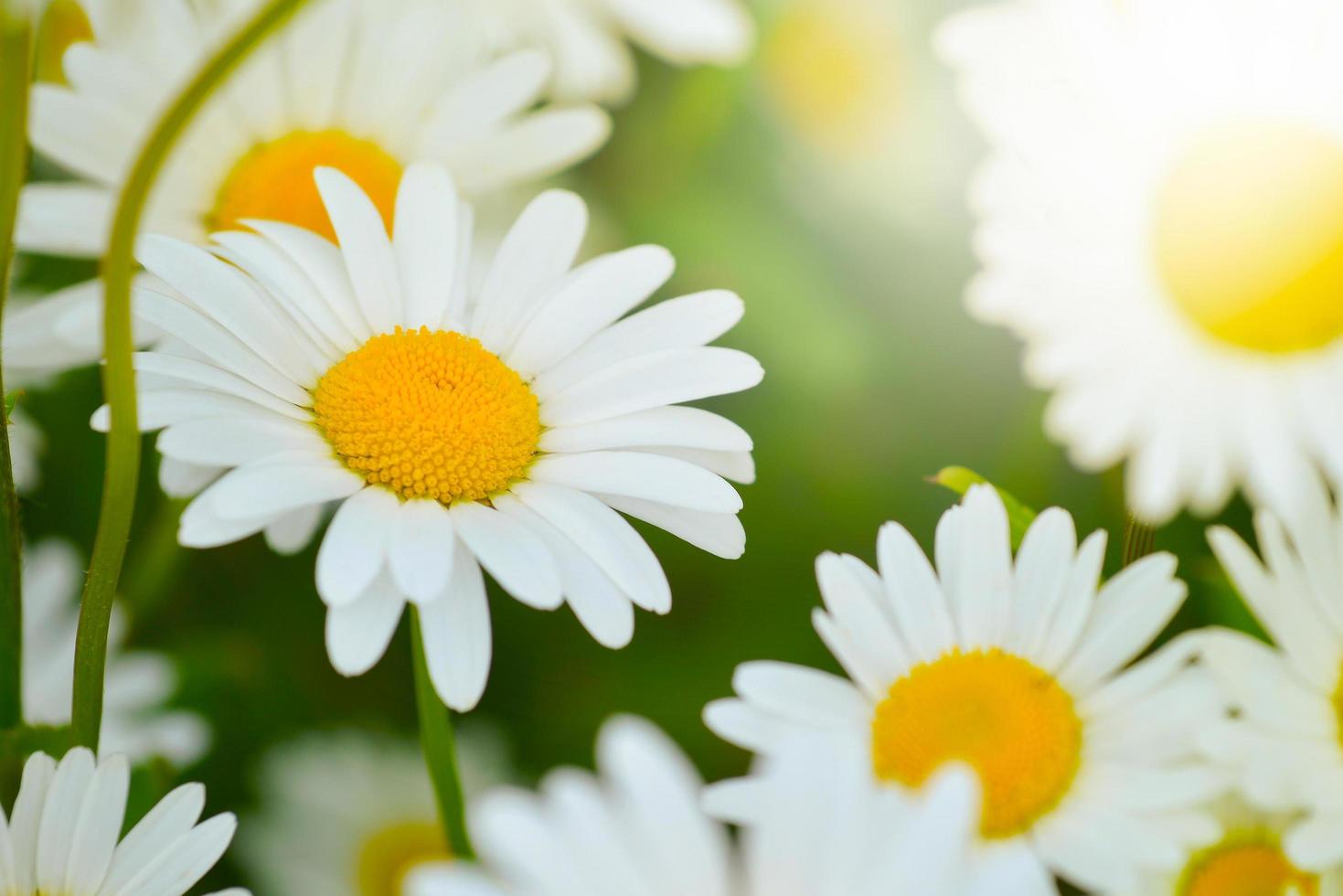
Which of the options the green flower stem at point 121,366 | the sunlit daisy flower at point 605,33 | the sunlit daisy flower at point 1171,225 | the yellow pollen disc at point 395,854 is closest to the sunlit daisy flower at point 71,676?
the yellow pollen disc at point 395,854

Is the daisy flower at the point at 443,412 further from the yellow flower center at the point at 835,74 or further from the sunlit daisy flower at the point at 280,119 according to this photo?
the yellow flower center at the point at 835,74

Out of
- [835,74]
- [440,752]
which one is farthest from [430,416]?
[835,74]

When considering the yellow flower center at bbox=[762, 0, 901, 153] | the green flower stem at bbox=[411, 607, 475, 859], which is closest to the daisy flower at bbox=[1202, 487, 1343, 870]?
the green flower stem at bbox=[411, 607, 475, 859]

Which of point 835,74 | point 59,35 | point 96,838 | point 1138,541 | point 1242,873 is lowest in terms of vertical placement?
point 1242,873

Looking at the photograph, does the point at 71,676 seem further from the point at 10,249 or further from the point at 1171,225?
the point at 1171,225

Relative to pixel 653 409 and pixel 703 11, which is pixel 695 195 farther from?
pixel 703 11
